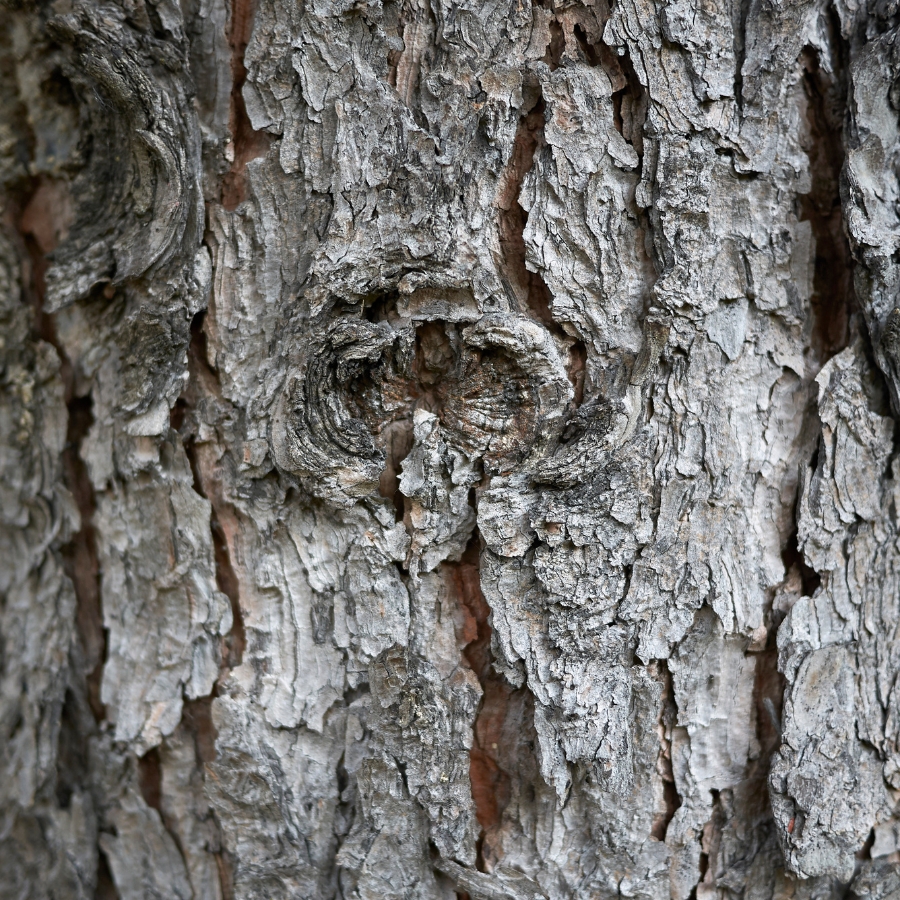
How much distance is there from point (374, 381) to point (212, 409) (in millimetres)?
288

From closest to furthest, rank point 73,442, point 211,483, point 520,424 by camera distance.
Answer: point 520,424
point 211,483
point 73,442

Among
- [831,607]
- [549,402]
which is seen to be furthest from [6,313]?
[831,607]

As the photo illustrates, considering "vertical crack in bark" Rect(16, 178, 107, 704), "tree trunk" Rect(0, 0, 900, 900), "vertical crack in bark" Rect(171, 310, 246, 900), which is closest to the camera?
"tree trunk" Rect(0, 0, 900, 900)

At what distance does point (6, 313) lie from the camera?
4.38 feet

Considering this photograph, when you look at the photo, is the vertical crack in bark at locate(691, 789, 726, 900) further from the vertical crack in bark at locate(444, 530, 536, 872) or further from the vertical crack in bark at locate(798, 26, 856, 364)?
the vertical crack in bark at locate(798, 26, 856, 364)

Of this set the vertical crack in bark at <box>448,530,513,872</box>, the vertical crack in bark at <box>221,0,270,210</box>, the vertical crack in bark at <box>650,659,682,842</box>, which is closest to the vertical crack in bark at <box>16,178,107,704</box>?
the vertical crack in bark at <box>221,0,270,210</box>

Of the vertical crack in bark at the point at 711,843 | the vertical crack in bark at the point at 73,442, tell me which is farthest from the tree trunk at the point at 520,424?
the vertical crack in bark at the point at 73,442

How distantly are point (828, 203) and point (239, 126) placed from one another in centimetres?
95

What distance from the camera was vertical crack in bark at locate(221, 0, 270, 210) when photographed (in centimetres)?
112

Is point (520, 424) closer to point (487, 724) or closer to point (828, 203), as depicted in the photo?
point (487, 724)

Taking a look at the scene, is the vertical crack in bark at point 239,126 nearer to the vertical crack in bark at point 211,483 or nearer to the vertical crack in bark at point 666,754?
the vertical crack in bark at point 211,483

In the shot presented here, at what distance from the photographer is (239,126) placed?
3.75 ft

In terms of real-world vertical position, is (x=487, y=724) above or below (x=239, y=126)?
below

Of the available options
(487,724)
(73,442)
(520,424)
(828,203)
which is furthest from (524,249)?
(73,442)
